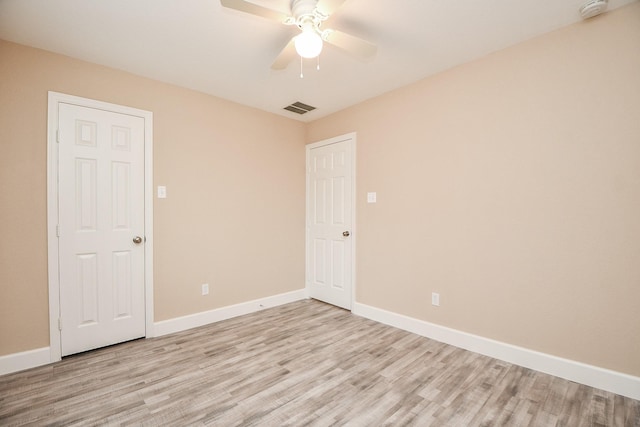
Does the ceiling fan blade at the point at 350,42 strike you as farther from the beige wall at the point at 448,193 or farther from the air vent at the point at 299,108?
the air vent at the point at 299,108

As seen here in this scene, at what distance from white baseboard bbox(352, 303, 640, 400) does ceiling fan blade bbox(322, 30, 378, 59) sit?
2554 millimetres

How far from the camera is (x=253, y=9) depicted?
161 cm

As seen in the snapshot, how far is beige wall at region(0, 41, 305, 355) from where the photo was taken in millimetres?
2258

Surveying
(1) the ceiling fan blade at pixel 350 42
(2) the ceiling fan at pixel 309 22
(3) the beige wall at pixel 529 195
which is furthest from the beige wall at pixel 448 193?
(2) the ceiling fan at pixel 309 22

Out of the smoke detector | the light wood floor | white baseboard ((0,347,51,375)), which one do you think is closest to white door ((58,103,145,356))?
white baseboard ((0,347,51,375))

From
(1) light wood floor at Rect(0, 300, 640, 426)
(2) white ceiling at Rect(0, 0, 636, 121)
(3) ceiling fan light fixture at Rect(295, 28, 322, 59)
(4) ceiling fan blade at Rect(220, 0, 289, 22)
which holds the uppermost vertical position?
(2) white ceiling at Rect(0, 0, 636, 121)

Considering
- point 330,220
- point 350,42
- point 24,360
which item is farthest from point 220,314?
point 350,42

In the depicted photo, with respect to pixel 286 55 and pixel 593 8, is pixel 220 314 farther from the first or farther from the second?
pixel 593 8

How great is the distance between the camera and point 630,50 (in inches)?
74.4

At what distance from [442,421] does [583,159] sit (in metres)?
2.06

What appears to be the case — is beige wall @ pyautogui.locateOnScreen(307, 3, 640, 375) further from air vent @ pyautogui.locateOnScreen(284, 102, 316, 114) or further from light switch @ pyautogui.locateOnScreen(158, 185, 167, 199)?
light switch @ pyautogui.locateOnScreen(158, 185, 167, 199)

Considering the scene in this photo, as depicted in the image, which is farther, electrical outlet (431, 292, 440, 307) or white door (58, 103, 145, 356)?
electrical outlet (431, 292, 440, 307)

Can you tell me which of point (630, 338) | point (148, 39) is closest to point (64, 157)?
point (148, 39)

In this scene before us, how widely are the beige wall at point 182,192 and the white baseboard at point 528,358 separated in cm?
179
